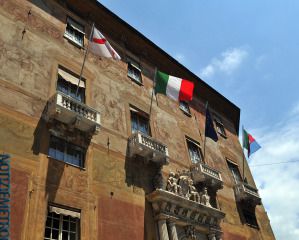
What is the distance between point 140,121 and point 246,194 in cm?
1007

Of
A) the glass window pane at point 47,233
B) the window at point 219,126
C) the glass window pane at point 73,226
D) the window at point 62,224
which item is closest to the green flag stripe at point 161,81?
the window at point 62,224

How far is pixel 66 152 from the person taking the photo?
606 inches

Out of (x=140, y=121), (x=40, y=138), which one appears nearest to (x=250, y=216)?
(x=140, y=121)

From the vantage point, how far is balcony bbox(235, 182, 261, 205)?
82.0 ft

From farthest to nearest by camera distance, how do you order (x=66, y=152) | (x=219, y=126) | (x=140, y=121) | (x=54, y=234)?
(x=219, y=126)
(x=140, y=121)
(x=66, y=152)
(x=54, y=234)

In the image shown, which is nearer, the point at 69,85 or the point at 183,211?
the point at 69,85

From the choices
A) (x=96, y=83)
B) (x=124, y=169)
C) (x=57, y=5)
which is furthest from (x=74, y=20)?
(x=124, y=169)

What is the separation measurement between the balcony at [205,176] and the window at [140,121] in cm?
383

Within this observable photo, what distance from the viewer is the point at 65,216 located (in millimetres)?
13703

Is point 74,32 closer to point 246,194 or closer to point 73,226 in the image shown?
point 73,226

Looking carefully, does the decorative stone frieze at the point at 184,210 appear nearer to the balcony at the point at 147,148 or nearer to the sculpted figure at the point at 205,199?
the sculpted figure at the point at 205,199

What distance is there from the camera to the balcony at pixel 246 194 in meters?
25.0

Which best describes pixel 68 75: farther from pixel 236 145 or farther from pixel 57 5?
pixel 236 145

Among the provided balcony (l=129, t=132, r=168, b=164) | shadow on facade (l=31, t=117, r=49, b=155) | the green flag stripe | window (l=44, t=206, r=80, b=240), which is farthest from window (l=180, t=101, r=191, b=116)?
window (l=44, t=206, r=80, b=240)
